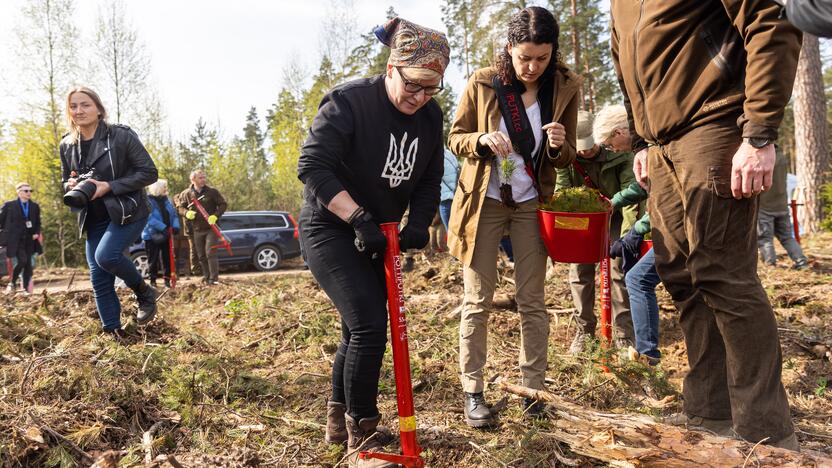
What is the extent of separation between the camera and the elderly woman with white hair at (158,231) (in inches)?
430

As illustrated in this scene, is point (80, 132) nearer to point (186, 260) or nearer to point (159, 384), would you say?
point (159, 384)

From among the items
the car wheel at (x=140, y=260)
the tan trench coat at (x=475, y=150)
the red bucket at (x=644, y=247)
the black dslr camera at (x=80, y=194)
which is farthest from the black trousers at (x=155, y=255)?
the red bucket at (x=644, y=247)

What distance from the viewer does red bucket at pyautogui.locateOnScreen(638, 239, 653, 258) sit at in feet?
13.3

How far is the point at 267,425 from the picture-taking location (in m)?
3.20

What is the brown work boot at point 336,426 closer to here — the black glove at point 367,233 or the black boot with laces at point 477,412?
the black boot with laces at point 477,412

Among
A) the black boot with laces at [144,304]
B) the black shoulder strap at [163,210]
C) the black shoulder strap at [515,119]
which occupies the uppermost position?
the black shoulder strap at [515,119]

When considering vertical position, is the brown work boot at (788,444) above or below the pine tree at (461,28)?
below

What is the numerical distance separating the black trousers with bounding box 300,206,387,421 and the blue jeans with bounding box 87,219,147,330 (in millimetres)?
2473

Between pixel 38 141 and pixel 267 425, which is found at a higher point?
pixel 38 141

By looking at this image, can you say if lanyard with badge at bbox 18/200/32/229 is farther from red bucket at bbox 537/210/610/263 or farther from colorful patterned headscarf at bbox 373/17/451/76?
red bucket at bbox 537/210/610/263

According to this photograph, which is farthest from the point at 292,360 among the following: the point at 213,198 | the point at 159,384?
the point at 213,198

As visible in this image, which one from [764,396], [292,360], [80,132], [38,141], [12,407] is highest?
[38,141]

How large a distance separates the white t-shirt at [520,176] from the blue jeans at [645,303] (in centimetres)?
118

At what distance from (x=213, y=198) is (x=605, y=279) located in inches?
358
